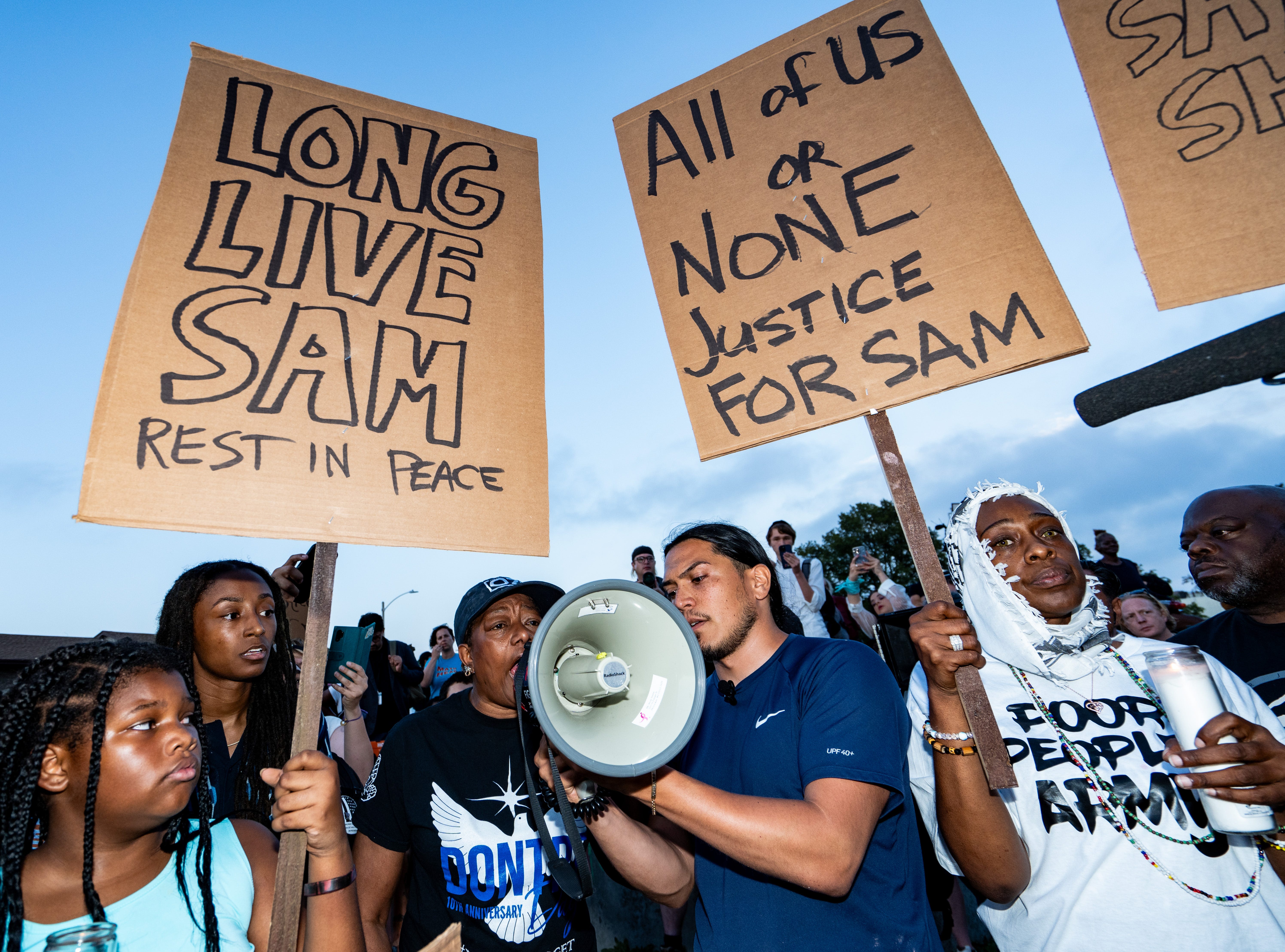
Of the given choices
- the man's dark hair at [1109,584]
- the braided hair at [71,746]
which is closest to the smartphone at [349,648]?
the braided hair at [71,746]

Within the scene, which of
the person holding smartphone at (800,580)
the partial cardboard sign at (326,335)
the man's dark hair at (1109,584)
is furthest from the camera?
the person holding smartphone at (800,580)

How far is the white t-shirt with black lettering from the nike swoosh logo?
403 millimetres

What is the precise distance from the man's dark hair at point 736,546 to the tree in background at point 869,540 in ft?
126

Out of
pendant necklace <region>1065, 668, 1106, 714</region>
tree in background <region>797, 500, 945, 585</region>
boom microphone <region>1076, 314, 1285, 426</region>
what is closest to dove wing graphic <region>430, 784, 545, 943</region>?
pendant necklace <region>1065, 668, 1106, 714</region>

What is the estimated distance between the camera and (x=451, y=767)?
2334 millimetres

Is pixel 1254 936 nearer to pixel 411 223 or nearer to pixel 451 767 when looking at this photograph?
pixel 451 767

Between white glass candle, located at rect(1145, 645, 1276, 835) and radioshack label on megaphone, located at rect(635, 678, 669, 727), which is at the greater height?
radioshack label on megaphone, located at rect(635, 678, 669, 727)

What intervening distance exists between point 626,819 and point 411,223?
1.90 metres

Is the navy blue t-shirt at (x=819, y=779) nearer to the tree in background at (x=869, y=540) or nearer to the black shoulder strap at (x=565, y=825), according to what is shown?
the black shoulder strap at (x=565, y=825)

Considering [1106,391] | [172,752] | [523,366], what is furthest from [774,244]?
[172,752]

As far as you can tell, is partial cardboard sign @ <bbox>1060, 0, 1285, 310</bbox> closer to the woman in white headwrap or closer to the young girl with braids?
the woman in white headwrap

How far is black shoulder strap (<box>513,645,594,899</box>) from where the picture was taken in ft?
5.21

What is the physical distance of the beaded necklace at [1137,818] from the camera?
5.59ft

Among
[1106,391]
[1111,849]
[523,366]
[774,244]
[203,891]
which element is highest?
[774,244]
